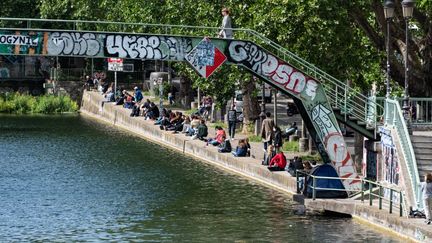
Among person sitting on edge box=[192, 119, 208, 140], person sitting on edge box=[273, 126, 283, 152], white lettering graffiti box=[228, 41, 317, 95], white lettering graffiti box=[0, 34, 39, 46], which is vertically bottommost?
person sitting on edge box=[273, 126, 283, 152]

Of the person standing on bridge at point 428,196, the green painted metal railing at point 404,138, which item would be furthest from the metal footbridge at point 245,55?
the person standing on bridge at point 428,196

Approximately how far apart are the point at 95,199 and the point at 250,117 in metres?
20.8

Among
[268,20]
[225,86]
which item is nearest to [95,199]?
[268,20]

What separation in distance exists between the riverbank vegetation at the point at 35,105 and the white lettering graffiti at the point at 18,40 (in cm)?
5321

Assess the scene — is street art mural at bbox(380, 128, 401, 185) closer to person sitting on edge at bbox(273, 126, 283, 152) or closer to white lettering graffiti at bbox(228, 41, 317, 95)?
white lettering graffiti at bbox(228, 41, 317, 95)

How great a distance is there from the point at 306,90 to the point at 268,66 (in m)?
1.59

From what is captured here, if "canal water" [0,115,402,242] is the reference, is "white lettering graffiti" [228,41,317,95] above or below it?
A: above

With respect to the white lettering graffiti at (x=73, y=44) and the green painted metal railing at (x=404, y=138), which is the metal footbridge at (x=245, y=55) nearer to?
the white lettering graffiti at (x=73, y=44)

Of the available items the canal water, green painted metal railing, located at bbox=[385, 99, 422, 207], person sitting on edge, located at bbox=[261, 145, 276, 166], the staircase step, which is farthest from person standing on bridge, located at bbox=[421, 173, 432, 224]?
person sitting on edge, located at bbox=[261, 145, 276, 166]

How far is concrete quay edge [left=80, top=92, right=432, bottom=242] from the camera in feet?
114

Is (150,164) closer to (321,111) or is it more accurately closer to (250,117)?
(250,117)

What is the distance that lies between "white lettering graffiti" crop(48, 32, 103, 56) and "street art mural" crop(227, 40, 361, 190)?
4.45 m

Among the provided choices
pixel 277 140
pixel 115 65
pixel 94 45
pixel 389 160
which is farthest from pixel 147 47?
pixel 115 65

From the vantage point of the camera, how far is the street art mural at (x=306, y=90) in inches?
1649
